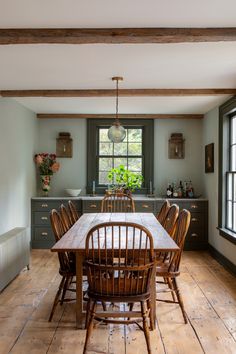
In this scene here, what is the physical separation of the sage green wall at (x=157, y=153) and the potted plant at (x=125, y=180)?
18.7 inches

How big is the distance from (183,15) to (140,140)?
4321mm

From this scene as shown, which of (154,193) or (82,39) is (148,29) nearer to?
(82,39)

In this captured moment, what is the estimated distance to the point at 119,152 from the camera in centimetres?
684

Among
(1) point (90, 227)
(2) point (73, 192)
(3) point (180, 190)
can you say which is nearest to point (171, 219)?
(1) point (90, 227)

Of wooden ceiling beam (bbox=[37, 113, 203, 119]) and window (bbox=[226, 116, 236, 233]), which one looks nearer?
window (bbox=[226, 116, 236, 233])

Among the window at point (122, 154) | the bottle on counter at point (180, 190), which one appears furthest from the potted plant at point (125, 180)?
the bottle on counter at point (180, 190)

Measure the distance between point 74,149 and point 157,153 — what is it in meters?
1.55

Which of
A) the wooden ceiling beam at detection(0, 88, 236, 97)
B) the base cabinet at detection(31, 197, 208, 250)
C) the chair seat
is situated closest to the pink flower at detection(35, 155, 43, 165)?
the base cabinet at detection(31, 197, 208, 250)

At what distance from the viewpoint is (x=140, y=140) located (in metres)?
6.84

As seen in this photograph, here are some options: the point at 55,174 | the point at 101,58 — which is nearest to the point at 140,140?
the point at 55,174

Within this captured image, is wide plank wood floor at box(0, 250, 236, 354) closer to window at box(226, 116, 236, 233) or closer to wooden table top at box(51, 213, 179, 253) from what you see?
wooden table top at box(51, 213, 179, 253)

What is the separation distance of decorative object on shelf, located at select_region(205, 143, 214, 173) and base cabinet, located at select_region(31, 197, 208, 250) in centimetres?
57

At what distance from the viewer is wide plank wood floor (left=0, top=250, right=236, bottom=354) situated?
107 inches

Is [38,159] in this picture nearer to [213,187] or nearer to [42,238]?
[42,238]
